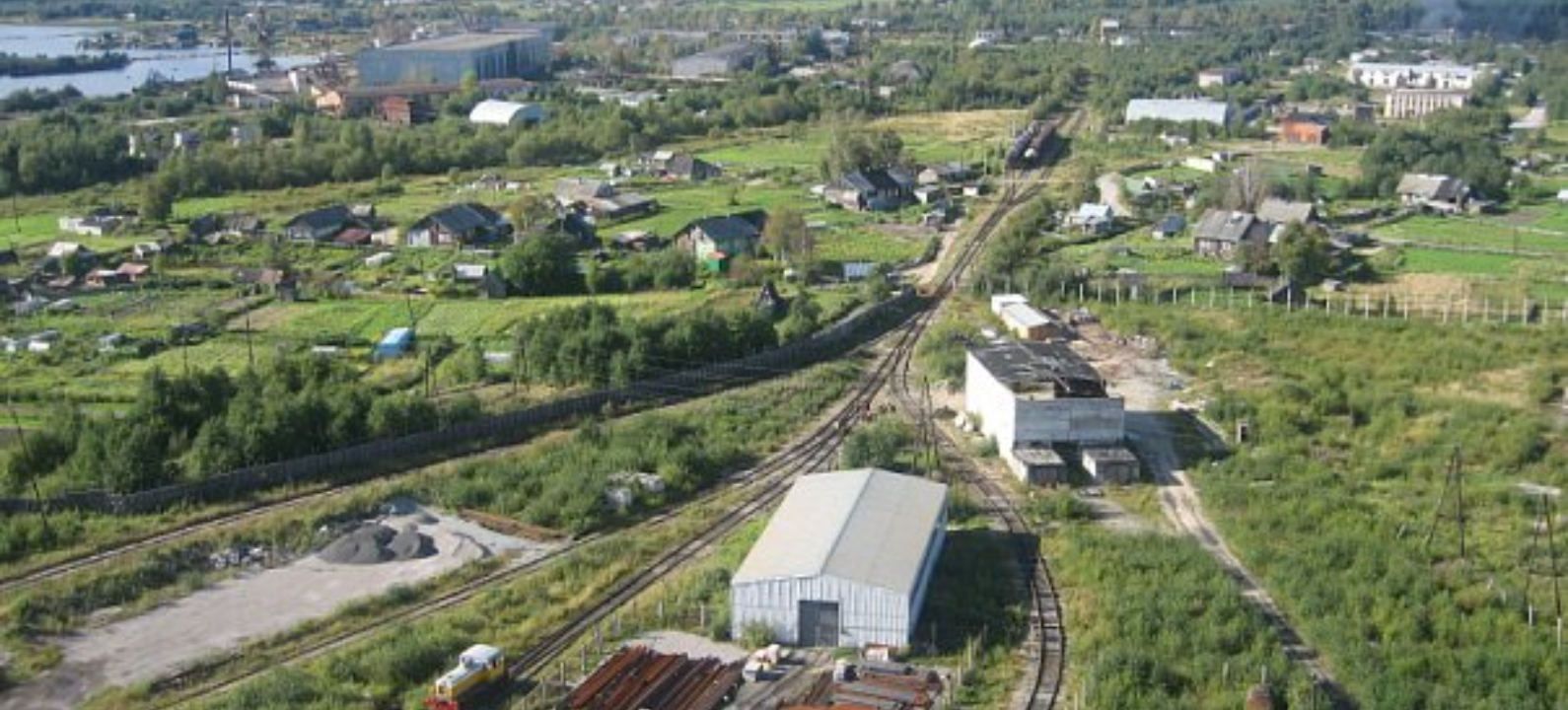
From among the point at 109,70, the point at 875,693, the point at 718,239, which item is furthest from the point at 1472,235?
the point at 109,70

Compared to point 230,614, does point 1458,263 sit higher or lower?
higher

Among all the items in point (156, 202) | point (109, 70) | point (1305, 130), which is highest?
point (109, 70)

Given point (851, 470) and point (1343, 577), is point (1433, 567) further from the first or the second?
point (851, 470)

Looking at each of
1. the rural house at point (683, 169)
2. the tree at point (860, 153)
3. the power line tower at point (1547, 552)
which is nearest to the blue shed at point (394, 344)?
the power line tower at point (1547, 552)

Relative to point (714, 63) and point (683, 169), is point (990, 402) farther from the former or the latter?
point (714, 63)

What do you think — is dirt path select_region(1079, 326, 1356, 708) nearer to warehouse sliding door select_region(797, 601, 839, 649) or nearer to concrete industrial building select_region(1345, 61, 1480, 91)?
warehouse sliding door select_region(797, 601, 839, 649)

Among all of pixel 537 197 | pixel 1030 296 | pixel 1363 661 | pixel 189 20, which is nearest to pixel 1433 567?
pixel 1363 661
